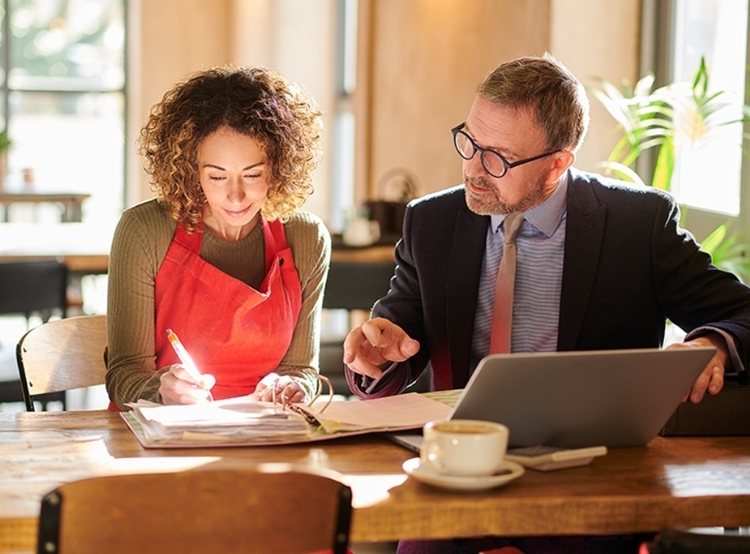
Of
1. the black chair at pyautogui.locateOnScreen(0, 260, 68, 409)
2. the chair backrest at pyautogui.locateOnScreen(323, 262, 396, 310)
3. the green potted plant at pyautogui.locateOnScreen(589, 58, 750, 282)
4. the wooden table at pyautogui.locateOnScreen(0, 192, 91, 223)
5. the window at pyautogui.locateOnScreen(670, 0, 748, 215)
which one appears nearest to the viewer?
the green potted plant at pyautogui.locateOnScreen(589, 58, 750, 282)

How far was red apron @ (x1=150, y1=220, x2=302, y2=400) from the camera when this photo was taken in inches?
83.0

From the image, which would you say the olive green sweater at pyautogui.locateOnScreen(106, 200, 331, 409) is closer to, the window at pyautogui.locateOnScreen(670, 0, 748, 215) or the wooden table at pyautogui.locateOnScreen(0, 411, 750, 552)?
the wooden table at pyautogui.locateOnScreen(0, 411, 750, 552)

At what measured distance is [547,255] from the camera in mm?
1979

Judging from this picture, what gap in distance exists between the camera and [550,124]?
1929 millimetres

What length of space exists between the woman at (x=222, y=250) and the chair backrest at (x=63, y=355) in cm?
16

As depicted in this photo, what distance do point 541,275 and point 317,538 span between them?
3.09 ft

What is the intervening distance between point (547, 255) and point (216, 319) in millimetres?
667

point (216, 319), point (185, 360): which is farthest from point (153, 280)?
point (185, 360)

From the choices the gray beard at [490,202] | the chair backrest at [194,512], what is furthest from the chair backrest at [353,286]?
the chair backrest at [194,512]

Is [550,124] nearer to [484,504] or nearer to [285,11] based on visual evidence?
[484,504]

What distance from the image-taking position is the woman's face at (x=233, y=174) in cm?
207

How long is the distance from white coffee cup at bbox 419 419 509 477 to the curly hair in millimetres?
955

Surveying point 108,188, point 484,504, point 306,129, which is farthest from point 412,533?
point 108,188

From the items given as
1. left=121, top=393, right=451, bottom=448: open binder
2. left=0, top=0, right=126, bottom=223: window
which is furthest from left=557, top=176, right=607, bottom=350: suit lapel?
left=0, top=0, right=126, bottom=223: window
